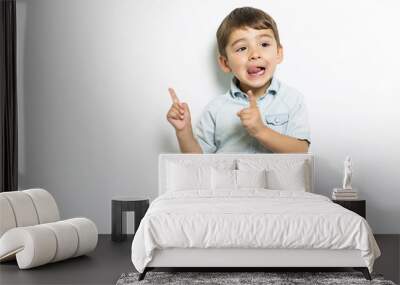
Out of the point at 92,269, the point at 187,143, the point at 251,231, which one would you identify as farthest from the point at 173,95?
the point at 251,231

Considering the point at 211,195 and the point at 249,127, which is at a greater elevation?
the point at 249,127

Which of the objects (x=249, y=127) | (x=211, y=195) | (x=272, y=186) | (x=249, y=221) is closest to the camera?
(x=249, y=221)

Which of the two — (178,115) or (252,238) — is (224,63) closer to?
(178,115)

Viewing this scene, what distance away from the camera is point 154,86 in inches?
284

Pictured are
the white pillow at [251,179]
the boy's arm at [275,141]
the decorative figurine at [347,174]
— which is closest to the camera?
the white pillow at [251,179]

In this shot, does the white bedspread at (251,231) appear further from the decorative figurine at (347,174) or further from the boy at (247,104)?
the boy at (247,104)

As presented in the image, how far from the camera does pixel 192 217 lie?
484 centimetres

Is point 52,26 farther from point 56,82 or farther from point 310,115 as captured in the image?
point 310,115

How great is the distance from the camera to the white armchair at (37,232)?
17.1 ft

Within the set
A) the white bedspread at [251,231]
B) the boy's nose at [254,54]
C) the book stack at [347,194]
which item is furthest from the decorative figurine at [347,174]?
the white bedspread at [251,231]

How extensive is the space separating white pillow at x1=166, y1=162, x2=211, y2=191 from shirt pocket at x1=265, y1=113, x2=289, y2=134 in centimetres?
93

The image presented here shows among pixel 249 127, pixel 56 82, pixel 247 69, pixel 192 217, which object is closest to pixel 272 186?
pixel 249 127

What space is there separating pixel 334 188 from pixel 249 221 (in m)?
2.43

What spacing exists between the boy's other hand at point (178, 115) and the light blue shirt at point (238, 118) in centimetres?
13
